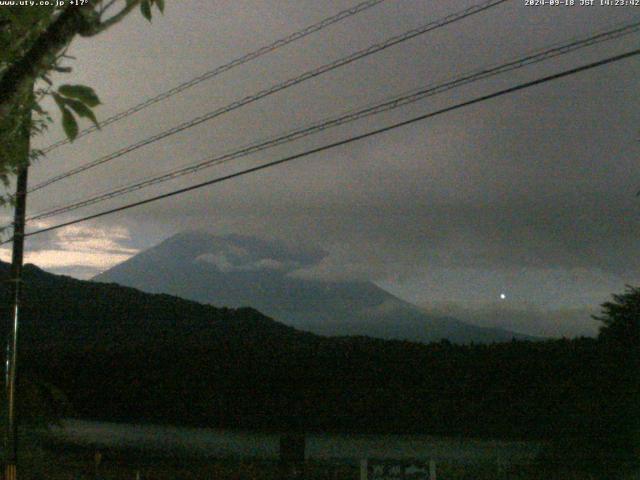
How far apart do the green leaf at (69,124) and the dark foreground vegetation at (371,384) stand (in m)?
15.8

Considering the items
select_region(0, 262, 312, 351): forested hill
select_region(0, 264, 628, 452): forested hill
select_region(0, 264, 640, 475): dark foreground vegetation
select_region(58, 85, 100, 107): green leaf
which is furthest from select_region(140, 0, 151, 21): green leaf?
select_region(0, 262, 312, 351): forested hill

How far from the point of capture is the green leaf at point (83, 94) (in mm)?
3592

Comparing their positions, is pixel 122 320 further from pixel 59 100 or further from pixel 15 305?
pixel 59 100

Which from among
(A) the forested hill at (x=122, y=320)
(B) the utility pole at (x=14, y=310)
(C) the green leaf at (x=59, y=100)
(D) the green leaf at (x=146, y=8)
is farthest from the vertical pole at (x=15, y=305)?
(A) the forested hill at (x=122, y=320)

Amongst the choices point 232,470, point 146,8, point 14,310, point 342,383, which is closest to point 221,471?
point 232,470

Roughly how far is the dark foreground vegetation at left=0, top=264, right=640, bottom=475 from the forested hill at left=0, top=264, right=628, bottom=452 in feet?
0.13

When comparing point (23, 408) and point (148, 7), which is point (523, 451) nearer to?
point (23, 408)

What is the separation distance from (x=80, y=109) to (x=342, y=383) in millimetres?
24790

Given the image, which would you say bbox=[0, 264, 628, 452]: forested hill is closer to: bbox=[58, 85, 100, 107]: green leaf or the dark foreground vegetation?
the dark foreground vegetation

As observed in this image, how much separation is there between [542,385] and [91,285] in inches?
1465

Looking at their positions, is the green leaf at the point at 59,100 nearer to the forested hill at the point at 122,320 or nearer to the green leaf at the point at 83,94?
the green leaf at the point at 83,94

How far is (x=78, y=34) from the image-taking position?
363 cm

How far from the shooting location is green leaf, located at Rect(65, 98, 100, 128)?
3.60 m

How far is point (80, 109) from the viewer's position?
3.60m
